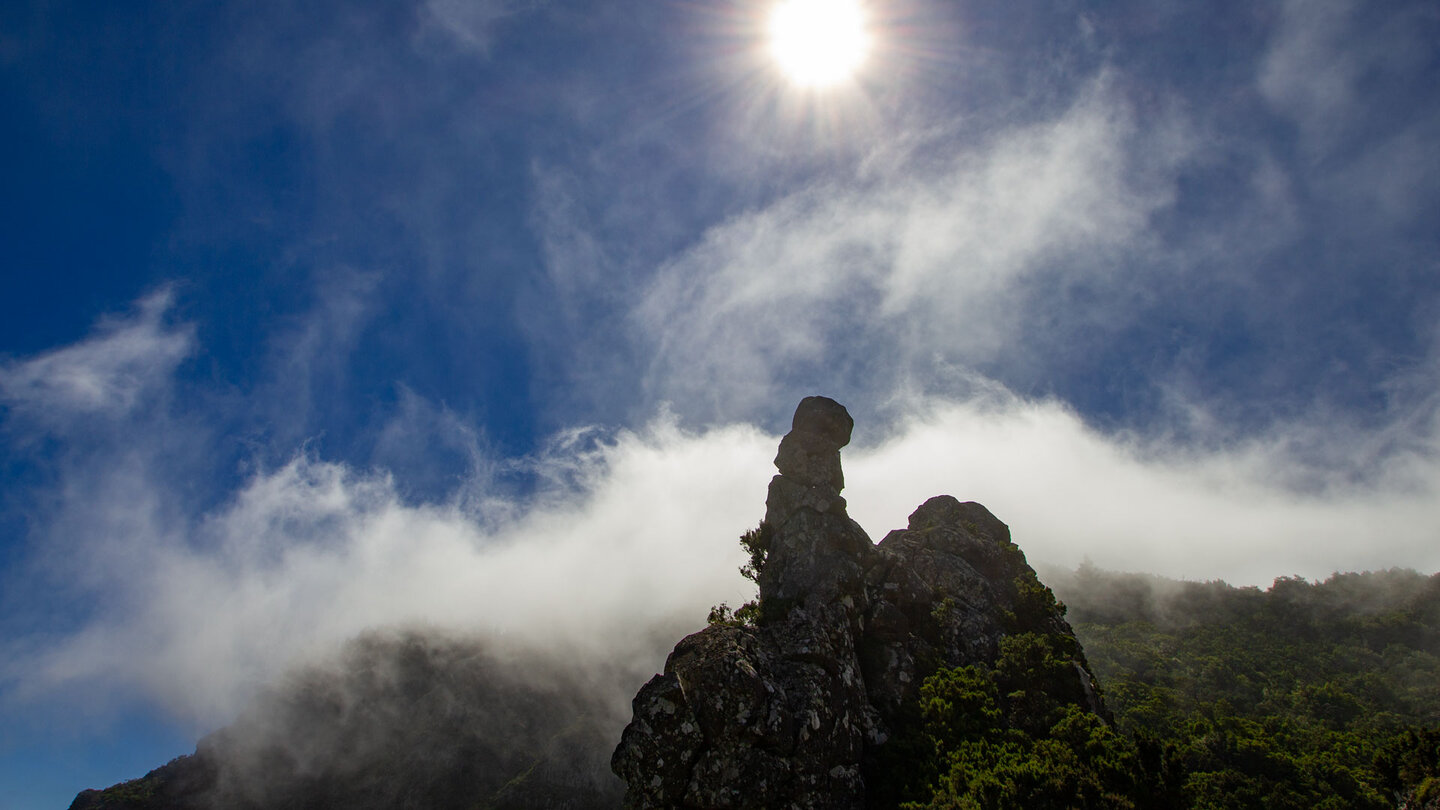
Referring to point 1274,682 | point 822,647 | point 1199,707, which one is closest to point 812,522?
point 822,647

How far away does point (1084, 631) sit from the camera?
13750 centimetres

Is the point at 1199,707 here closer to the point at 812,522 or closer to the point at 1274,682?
the point at 1274,682

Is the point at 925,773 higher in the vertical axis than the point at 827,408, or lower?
lower

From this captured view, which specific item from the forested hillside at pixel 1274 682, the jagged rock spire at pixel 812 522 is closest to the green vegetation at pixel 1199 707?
the forested hillside at pixel 1274 682

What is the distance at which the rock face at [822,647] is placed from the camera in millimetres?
37062

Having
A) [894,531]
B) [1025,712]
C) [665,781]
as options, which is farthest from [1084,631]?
[665,781]

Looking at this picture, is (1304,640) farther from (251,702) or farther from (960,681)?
(251,702)

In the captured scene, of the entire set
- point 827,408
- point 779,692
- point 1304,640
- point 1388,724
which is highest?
point 827,408

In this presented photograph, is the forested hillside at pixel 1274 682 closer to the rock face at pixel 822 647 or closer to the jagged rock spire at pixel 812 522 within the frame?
the rock face at pixel 822 647

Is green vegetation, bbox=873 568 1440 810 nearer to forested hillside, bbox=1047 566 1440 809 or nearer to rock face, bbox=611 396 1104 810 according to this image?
forested hillside, bbox=1047 566 1440 809

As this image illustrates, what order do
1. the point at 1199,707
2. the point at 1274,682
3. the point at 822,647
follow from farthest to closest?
the point at 1274,682
the point at 1199,707
the point at 822,647

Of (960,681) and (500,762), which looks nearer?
(960,681)

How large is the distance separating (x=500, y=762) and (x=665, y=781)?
13195 centimetres

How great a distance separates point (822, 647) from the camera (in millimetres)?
46281
